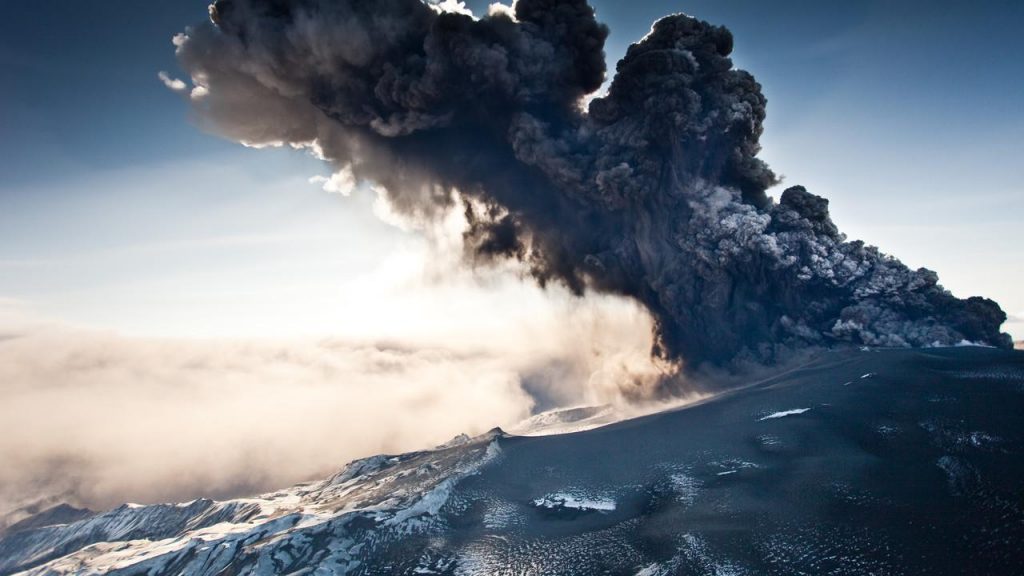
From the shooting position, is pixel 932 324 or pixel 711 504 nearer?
pixel 711 504

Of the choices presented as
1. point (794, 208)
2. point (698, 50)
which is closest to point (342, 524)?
point (794, 208)

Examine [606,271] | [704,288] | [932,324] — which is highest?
[606,271]

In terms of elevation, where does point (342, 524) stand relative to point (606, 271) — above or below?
below

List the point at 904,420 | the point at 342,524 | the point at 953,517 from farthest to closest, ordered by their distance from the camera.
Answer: the point at 342,524, the point at 904,420, the point at 953,517

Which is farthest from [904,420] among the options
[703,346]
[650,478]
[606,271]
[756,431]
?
[606,271]

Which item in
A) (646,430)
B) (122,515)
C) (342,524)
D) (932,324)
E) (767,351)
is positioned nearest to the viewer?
(342,524)

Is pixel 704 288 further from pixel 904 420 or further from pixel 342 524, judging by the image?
pixel 342 524
